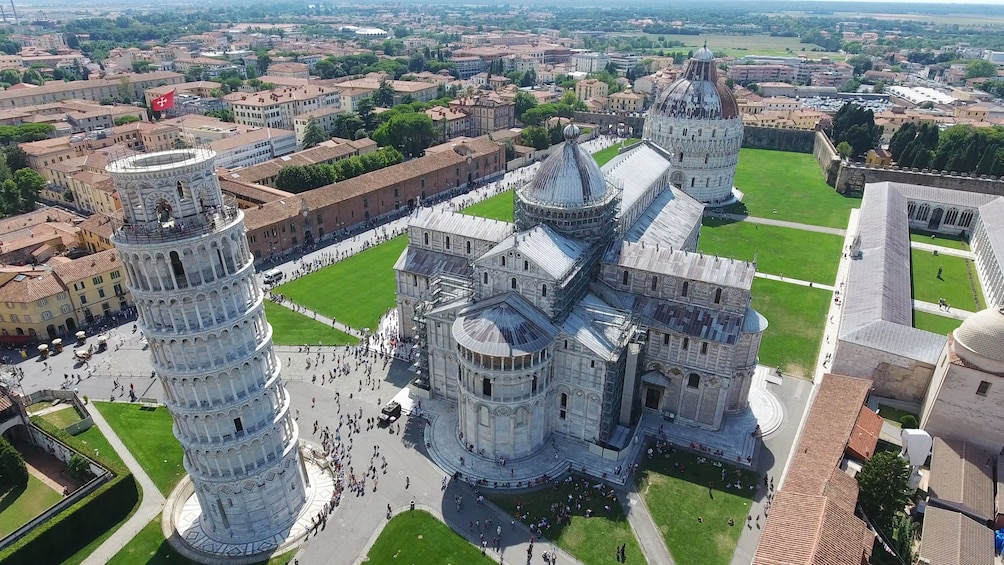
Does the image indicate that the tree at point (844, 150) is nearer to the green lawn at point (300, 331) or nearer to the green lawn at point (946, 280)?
the green lawn at point (946, 280)

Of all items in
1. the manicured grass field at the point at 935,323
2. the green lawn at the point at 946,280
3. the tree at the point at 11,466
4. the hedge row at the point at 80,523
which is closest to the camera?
the hedge row at the point at 80,523

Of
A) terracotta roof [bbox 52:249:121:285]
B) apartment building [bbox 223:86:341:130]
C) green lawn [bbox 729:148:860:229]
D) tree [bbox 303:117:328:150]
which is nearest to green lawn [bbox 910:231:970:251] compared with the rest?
green lawn [bbox 729:148:860:229]

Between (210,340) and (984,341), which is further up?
(210,340)

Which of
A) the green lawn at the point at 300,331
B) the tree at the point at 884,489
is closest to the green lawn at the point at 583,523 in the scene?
the tree at the point at 884,489

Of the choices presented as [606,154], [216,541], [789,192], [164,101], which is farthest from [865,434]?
[606,154]

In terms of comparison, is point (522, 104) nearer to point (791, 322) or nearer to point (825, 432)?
point (791, 322)

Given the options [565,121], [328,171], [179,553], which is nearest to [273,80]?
[565,121]
